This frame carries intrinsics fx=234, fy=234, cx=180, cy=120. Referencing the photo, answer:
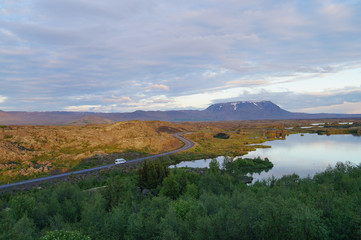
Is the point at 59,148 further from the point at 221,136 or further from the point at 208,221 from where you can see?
the point at 221,136

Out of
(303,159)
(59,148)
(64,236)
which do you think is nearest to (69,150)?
(59,148)

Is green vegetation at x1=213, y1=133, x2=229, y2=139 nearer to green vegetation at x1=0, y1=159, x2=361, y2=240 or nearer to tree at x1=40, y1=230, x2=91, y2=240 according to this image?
green vegetation at x1=0, y1=159, x2=361, y2=240

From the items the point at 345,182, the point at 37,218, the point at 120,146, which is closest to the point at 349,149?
the point at 345,182

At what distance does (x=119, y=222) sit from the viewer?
2366cm

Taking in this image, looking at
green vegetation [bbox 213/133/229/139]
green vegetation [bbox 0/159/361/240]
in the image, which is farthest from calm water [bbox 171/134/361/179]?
green vegetation [bbox 213/133/229/139]

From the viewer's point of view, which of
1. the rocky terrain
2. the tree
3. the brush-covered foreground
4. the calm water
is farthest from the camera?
the calm water

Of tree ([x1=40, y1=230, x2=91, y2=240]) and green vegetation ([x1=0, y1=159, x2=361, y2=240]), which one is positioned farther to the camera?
A: green vegetation ([x1=0, y1=159, x2=361, y2=240])

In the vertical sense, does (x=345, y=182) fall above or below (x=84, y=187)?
above

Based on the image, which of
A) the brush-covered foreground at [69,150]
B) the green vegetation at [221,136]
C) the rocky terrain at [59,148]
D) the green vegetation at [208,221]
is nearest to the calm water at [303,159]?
the brush-covered foreground at [69,150]

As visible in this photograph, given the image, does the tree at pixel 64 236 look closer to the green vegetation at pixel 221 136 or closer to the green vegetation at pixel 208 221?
the green vegetation at pixel 208 221

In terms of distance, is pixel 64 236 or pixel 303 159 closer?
pixel 64 236

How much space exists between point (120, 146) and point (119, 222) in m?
70.9

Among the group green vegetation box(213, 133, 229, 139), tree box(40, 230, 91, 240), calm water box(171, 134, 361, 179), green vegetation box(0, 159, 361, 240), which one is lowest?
calm water box(171, 134, 361, 179)

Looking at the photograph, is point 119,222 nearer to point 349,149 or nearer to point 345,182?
point 345,182
